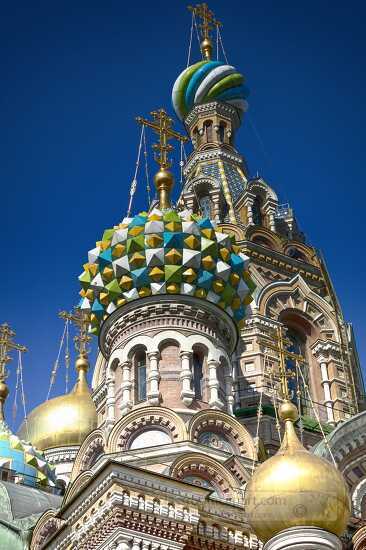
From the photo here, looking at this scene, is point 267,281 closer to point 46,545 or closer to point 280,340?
point 280,340

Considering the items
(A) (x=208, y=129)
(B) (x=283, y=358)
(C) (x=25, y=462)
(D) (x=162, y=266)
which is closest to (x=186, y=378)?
(B) (x=283, y=358)

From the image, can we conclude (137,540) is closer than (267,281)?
Yes

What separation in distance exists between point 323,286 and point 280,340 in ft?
16.5

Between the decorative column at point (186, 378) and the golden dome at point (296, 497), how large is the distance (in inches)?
125

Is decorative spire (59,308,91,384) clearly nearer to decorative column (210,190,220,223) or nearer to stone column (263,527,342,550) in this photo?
decorative column (210,190,220,223)

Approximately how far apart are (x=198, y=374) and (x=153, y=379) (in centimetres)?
70

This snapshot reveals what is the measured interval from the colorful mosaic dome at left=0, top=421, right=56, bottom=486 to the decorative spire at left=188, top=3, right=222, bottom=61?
31.9 feet

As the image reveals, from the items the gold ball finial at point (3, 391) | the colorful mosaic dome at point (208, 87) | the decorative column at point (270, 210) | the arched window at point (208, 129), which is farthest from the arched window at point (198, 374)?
the colorful mosaic dome at point (208, 87)

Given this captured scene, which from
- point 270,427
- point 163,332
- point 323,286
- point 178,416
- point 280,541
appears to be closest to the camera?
point 280,541

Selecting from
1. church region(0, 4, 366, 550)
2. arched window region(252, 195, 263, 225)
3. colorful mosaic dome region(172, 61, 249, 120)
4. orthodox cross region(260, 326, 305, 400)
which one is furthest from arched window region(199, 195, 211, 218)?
orthodox cross region(260, 326, 305, 400)

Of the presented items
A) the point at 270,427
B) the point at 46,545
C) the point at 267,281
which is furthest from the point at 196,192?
the point at 46,545

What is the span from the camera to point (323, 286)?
18625mm

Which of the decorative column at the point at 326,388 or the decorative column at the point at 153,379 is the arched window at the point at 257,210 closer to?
the decorative column at the point at 326,388

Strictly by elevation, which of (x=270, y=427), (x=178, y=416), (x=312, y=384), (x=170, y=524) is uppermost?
(x=312, y=384)
